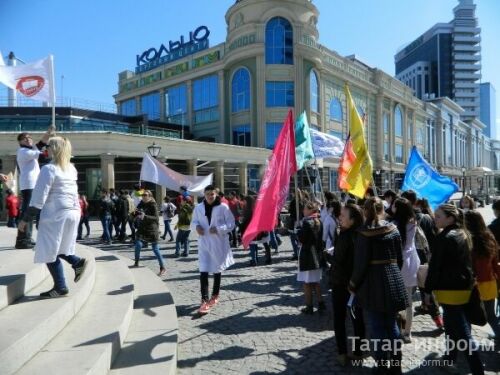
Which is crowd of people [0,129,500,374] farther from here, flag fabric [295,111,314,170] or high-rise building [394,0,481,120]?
high-rise building [394,0,481,120]

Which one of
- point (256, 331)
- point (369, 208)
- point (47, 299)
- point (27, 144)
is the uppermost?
point (27, 144)

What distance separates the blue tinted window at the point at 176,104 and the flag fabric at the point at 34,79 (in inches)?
1452

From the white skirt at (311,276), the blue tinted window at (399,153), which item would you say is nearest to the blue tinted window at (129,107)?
the blue tinted window at (399,153)

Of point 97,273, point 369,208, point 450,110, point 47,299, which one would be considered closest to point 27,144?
point 97,273

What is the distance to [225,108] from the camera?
4050 cm

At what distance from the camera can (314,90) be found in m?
38.5

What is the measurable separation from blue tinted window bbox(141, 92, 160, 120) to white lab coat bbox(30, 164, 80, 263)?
45357mm

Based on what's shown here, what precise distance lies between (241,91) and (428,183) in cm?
3217

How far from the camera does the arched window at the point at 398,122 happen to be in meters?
56.0

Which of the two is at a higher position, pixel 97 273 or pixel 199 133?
pixel 199 133

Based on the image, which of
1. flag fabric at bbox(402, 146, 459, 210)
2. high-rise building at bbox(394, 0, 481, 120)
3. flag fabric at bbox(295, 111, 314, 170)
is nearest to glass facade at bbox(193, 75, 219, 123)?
flag fabric at bbox(295, 111, 314, 170)

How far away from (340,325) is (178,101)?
1727 inches

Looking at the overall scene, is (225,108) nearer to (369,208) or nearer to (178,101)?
(178,101)

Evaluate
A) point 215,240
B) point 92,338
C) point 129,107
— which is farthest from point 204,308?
point 129,107
